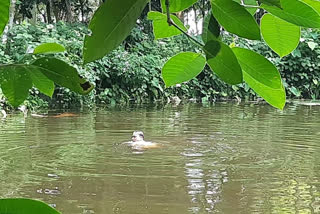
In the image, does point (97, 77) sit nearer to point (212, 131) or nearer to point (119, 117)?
point (119, 117)

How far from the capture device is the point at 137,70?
11078 mm

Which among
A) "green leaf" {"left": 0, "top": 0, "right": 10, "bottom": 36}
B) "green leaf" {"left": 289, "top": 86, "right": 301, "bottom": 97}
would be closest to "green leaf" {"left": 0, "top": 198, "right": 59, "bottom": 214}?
"green leaf" {"left": 0, "top": 0, "right": 10, "bottom": 36}

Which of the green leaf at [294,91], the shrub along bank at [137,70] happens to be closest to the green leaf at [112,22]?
the shrub along bank at [137,70]

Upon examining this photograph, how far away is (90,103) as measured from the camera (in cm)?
997

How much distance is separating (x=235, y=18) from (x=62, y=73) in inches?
7.5

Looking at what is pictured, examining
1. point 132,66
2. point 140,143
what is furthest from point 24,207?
point 132,66

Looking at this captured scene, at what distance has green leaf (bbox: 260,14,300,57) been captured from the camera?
0.49 meters

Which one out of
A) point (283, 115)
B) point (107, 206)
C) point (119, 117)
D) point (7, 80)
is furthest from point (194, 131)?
point (7, 80)

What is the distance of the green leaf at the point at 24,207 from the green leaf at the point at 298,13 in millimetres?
253

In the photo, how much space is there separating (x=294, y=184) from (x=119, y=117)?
4.60 metres

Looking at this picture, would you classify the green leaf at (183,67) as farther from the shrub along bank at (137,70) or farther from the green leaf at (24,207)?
the shrub along bank at (137,70)

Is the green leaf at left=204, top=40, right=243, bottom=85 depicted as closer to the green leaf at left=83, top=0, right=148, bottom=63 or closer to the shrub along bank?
the green leaf at left=83, top=0, right=148, bottom=63

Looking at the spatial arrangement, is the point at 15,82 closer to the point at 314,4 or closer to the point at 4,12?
the point at 4,12

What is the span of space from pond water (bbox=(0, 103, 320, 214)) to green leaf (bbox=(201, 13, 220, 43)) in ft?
9.26
